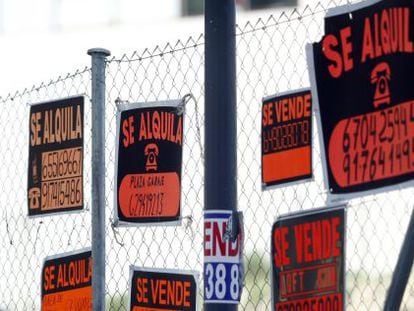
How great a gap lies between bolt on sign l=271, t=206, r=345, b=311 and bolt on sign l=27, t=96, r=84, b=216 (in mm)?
1168

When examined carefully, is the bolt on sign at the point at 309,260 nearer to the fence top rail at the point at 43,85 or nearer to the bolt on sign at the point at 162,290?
the bolt on sign at the point at 162,290

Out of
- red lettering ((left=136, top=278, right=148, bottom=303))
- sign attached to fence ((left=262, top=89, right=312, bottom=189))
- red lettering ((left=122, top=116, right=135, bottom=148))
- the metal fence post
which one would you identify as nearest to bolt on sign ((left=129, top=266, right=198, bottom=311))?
red lettering ((left=136, top=278, right=148, bottom=303))

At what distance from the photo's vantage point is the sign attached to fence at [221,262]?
3.18 metres

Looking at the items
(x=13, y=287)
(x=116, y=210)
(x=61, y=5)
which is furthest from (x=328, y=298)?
(x=61, y=5)

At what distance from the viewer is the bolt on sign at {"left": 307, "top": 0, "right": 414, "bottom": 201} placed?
9.15 ft

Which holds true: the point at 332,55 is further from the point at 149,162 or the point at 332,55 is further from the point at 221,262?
the point at 149,162

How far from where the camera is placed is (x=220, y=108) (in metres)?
3.23

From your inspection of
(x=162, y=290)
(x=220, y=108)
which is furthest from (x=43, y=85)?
(x=220, y=108)

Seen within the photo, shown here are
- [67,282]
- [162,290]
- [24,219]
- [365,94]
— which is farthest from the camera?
[24,219]

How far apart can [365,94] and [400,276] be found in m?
0.60

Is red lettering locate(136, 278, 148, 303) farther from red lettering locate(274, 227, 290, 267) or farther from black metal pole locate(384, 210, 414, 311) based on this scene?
black metal pole locate(384, 210, 414, 311)

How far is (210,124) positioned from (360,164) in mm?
535

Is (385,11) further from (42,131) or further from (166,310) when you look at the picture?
(42,131)

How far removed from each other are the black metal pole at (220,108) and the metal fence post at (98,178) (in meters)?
0.67
